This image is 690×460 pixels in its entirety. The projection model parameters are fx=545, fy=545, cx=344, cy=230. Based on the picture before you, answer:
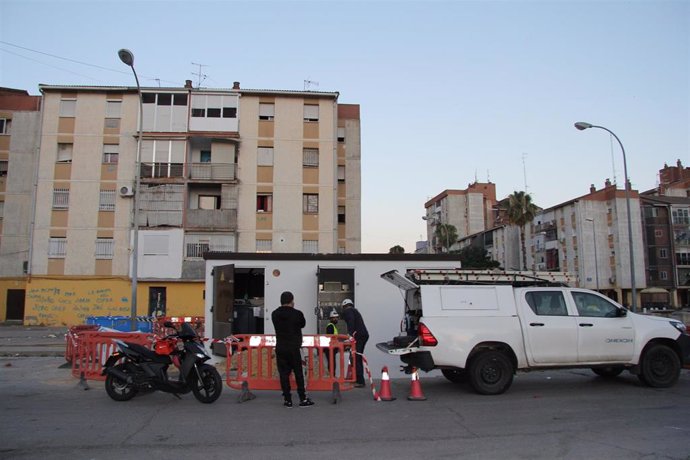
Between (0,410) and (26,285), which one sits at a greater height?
(26,285)

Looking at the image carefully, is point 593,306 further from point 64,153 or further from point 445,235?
point 445,235

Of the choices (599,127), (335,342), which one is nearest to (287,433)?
(335,342)

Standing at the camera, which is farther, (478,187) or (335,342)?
(478,187)

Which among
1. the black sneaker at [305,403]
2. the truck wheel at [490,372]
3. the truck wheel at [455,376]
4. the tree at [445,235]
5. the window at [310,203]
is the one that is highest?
the tree at [445,235]

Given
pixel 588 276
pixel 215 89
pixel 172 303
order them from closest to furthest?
pixel 172 303, pixel 215 89, pixel 588 276

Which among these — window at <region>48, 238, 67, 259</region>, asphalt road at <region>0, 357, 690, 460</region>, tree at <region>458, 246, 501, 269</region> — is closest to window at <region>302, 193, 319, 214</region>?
window at <region>48, 238, 67, 259</region>

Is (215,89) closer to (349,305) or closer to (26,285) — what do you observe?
(26,285)

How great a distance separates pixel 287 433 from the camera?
6543 mm

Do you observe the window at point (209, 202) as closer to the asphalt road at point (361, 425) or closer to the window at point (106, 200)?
the window at point (106, 200)

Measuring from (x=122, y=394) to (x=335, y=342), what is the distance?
11.2 ft

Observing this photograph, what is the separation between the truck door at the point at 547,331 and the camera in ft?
29.9

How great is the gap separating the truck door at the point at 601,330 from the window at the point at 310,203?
94.4 ft

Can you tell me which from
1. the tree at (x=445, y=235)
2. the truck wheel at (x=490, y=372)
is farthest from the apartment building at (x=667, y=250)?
the truck wheel at (x=490, y=372)

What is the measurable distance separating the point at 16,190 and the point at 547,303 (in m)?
42.4
